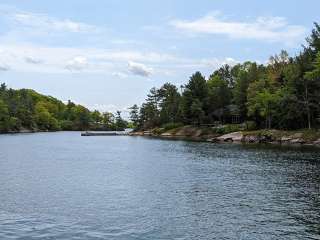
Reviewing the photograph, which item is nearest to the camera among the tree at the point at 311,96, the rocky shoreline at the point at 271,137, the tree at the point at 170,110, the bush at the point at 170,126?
the rocky shoreline at the point at 271,137

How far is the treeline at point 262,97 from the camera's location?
119938mm

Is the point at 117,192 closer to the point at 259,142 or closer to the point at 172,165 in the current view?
the point at 172,165

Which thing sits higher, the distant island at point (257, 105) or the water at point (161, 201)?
the distant island at point (257, 105)

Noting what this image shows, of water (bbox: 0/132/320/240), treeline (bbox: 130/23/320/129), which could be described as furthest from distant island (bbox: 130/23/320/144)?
water (bbox: 0/132/320/240)

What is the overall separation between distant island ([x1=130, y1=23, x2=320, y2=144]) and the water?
5297cm

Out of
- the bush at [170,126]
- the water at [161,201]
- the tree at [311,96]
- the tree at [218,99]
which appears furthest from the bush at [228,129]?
the water at [161,201]

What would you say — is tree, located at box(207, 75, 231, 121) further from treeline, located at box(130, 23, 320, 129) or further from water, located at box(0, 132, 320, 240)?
water, located at box(0, 132, 320, 240)

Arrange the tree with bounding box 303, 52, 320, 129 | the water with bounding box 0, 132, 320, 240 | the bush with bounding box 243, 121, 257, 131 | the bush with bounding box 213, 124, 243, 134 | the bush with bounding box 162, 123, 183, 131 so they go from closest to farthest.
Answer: the water with bounding box 0, 132, 320, 240 < the tree with bounding box 303, 52, 320, 129 < the bush with bounding box 243, 121, 257, 131 < the bush with bounding box 213, 124, 243, 134 < the bush with bounding box 162, 123, 183, 131

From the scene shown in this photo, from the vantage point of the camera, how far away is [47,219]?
33.1 m

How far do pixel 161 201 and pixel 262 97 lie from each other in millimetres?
95075

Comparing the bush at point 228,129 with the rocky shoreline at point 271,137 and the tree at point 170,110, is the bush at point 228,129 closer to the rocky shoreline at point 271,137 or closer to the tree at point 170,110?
the rocky shoreline at point 271,137

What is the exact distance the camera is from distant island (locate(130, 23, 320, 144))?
392ft

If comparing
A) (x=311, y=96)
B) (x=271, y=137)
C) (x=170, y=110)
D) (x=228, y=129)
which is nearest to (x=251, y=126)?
(x=228, y=129)

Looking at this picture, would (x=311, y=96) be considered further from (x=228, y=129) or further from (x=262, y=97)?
(x=228, y=129)
